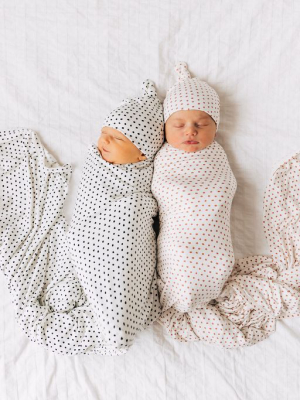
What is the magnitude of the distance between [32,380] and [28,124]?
31.4 inches

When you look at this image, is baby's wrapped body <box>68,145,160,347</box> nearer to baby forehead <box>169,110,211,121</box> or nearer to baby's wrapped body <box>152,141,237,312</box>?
baby's wrapped body <box>152,141,237,312</box>

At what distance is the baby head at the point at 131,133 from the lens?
1.14 metres

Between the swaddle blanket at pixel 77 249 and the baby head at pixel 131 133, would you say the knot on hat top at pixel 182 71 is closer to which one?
the baby head at pixel 131 133

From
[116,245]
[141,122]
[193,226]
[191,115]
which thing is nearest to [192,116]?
[191,115]

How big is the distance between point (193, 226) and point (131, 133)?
31cm

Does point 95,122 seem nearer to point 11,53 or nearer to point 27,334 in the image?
point 11,53

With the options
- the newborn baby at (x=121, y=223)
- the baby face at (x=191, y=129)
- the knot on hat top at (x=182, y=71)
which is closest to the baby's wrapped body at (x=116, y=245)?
the newborn baby at (x=121, y=223)

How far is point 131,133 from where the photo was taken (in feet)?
3.73

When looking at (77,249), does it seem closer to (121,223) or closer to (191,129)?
(121,223)

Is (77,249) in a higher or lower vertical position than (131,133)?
lower

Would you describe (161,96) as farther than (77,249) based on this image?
Yes

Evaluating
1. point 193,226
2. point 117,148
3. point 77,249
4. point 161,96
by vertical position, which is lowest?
point 77,249

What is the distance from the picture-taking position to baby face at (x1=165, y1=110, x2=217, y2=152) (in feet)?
3.71

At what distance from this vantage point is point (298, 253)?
115 centimetres
